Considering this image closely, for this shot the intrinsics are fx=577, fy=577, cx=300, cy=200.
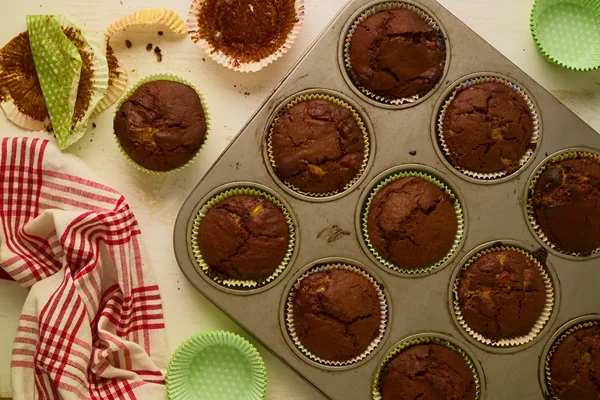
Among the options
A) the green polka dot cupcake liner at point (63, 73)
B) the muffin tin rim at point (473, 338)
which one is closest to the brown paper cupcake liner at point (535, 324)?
the muffin tin rim at point (473, 338)

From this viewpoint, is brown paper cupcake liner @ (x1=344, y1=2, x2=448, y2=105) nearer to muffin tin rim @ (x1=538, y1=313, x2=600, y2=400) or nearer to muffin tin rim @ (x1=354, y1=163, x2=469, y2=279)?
muffin tin rim @ (x1=354, y1=163, x2=469, y2=279)

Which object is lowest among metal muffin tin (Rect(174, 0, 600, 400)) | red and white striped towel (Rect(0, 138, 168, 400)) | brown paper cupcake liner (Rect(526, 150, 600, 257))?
red and white striped towel (Rect(0, 138, 168, 400))

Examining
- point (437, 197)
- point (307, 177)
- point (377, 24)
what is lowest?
point (307, 177)

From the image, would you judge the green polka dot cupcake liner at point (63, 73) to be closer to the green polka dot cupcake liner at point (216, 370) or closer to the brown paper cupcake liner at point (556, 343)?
the green polka dot cupcake liner at point (216, 370)

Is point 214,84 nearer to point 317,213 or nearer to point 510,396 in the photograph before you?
point 317,213

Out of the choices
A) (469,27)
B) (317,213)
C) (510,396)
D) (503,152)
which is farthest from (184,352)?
(469,27)

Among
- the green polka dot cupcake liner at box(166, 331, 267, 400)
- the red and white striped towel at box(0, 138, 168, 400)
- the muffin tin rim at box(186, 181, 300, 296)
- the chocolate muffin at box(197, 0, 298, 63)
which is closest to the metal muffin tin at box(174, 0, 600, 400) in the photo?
the muffin tin rim at box(186, 181, 300, 296)

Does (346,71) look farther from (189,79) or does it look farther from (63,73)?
(63,73)
